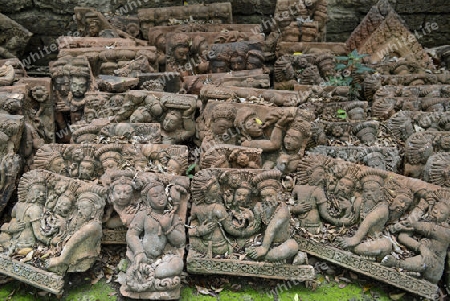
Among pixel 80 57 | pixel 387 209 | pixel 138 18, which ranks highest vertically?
pixel 138 18

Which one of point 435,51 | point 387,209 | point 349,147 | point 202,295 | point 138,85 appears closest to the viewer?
point 202,295

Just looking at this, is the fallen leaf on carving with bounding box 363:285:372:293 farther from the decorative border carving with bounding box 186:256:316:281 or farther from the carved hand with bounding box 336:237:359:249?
the decorative border carving with bounding box 186:256:316:281

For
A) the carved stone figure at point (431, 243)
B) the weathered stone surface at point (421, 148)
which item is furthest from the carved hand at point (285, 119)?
the carved stone figure at point (431, 243)

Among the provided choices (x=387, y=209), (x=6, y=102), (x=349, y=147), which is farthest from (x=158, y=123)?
(x=387, y=209)

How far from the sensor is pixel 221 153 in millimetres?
5395

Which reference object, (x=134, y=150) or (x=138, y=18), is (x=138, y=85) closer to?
(x=134, y=150)

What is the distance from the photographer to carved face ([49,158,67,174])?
5.32 meters

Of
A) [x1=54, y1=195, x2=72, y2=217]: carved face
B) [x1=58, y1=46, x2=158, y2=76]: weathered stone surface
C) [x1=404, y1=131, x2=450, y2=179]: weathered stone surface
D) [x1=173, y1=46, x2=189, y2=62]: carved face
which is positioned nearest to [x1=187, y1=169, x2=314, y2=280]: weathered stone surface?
[x1=54, y1=195, x2=72, y2=217]: carved face

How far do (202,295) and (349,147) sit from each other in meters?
2.53

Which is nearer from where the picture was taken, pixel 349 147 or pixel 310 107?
pixel 349 147

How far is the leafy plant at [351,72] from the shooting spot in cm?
720

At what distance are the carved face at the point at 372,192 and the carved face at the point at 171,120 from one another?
2485 millimetres

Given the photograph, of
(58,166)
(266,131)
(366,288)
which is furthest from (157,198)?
(366,288)

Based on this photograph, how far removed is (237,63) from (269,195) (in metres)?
3.10
